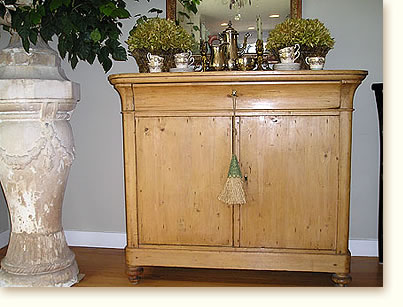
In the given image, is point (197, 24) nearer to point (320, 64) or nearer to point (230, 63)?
point (230, 63)

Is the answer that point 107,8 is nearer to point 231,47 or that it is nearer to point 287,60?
point 231,47

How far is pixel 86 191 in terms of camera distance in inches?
110

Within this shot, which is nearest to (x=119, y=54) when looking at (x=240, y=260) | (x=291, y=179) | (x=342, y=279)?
(x=291, y=179)

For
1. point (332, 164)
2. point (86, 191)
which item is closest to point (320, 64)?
point (332, 164)

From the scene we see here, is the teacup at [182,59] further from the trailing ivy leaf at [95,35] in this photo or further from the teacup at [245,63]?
the trailing ivy leaf at [95,35]

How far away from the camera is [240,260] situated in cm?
207

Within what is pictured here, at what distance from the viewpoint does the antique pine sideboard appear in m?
1.96

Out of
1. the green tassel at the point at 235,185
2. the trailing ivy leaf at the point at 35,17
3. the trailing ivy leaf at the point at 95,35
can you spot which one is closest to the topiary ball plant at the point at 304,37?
the green tassel at the point at 235,185

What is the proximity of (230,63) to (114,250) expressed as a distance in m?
1.41

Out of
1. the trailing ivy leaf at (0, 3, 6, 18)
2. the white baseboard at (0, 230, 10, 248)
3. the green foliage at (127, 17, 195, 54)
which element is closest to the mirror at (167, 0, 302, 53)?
the green foliage at (127, 17, 195, 54)

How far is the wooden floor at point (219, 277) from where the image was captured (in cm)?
215

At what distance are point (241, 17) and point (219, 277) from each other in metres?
1.50

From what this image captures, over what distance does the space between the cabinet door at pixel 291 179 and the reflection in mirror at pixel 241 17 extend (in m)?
0.71

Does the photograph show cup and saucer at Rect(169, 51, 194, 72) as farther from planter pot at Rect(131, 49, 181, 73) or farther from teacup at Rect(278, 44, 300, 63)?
teacup at Rect(278, 44, 300, 63)
